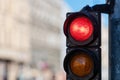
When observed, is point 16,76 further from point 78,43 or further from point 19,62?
point 78,43

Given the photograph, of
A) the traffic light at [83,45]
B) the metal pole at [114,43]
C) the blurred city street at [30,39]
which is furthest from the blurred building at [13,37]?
the traffic light at [83,45]

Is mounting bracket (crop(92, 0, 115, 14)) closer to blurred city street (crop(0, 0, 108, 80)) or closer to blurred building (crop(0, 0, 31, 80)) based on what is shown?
blurred city street (crop(0, 0, 108, 80))

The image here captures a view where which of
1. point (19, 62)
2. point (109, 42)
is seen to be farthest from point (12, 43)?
point (109, 42)

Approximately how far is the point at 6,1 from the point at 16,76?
25.5 feet

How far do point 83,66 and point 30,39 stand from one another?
53889 mm

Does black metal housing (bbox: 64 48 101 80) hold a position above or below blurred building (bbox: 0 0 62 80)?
above

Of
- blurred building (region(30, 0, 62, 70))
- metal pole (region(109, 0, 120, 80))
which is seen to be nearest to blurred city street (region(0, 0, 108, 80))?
blurred building (region(30, 0, 62, 70))

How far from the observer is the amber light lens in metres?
4.20

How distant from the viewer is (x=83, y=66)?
4.21 m

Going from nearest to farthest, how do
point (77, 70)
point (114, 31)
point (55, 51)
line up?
point (77, 70) < point (114, 31) < point (55, 51)

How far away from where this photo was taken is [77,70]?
4230 millimetres

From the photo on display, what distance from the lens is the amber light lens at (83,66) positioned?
4195 mm

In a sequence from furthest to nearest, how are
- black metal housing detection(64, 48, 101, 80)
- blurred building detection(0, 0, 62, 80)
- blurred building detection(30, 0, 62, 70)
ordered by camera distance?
blurred building detection(30, 0, 62, 70) < blurred building detection(0, 0, 62, 80) < black metal housing detection(64, 48, 101, 80)

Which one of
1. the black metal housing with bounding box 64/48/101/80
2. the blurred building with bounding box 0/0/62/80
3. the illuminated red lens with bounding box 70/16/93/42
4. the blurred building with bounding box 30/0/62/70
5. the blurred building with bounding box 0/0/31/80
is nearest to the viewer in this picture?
the black metal housing with bounding box 64/48/101/80
